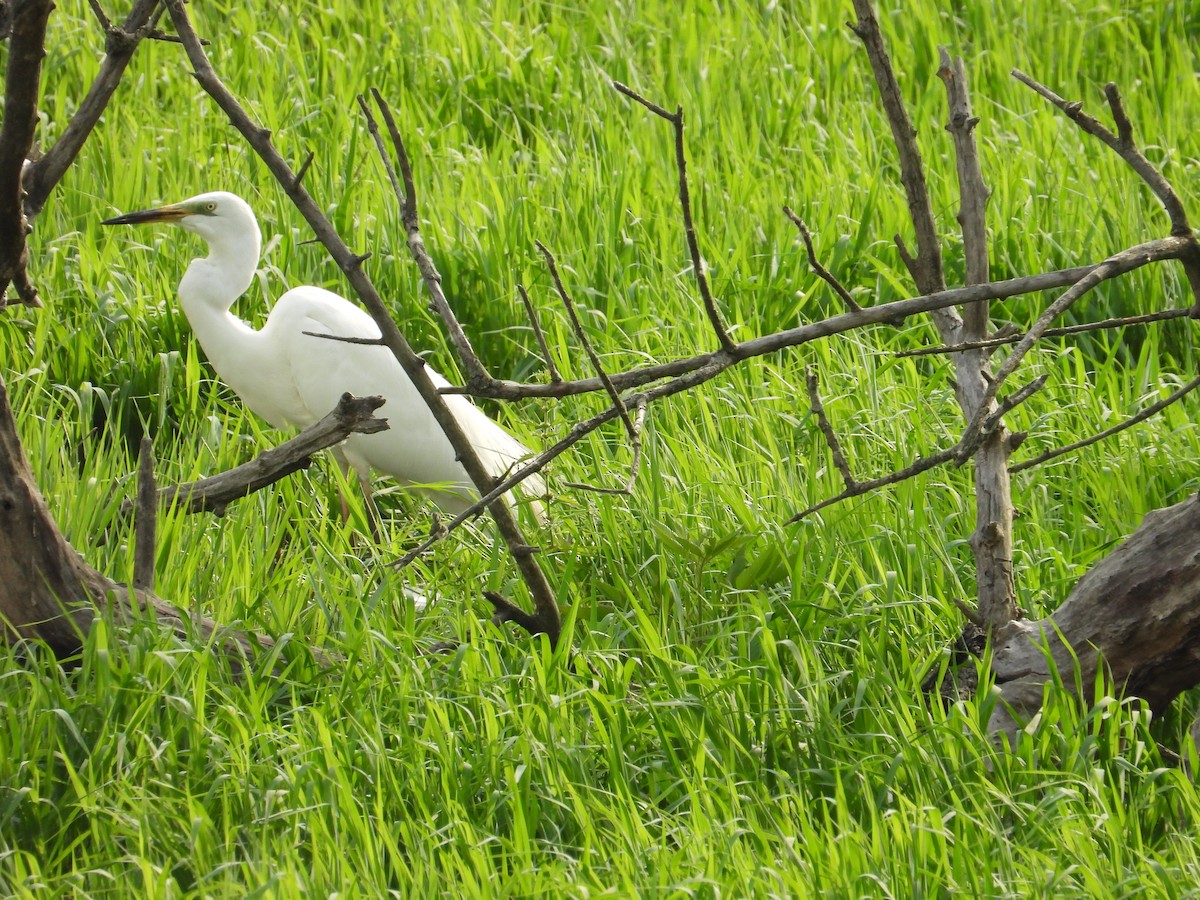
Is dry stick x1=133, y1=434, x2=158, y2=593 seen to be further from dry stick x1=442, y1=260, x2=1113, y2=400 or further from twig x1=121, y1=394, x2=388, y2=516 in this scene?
dry stick x1=442, y1=260, x2=1113, y2=400

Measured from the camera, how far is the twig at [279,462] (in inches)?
94.0

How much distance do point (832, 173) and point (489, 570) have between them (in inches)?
93.8

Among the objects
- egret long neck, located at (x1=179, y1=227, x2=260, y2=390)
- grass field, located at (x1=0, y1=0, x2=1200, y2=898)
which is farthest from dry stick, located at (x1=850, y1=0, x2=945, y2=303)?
egret long neck, located at (x1=179, y1=227, x2=260, y2=390)

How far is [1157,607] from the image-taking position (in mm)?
2100

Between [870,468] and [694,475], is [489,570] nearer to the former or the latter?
[694,475]

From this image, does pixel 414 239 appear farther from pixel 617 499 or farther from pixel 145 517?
pixel 617 499

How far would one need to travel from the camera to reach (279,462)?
252 centimetres

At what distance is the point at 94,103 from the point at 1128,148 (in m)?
1.63

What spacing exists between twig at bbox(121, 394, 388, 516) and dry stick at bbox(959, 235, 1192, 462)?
105cm

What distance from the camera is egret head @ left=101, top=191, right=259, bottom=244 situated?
12.8 feet

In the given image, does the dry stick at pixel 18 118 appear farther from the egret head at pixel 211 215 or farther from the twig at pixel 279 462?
the egret head at pixel 211 215

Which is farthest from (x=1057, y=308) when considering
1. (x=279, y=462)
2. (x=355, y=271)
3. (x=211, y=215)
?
(x=211, y=215)

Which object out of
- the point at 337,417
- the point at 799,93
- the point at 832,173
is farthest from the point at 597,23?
the point at 337,417

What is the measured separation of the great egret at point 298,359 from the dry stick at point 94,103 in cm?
130
